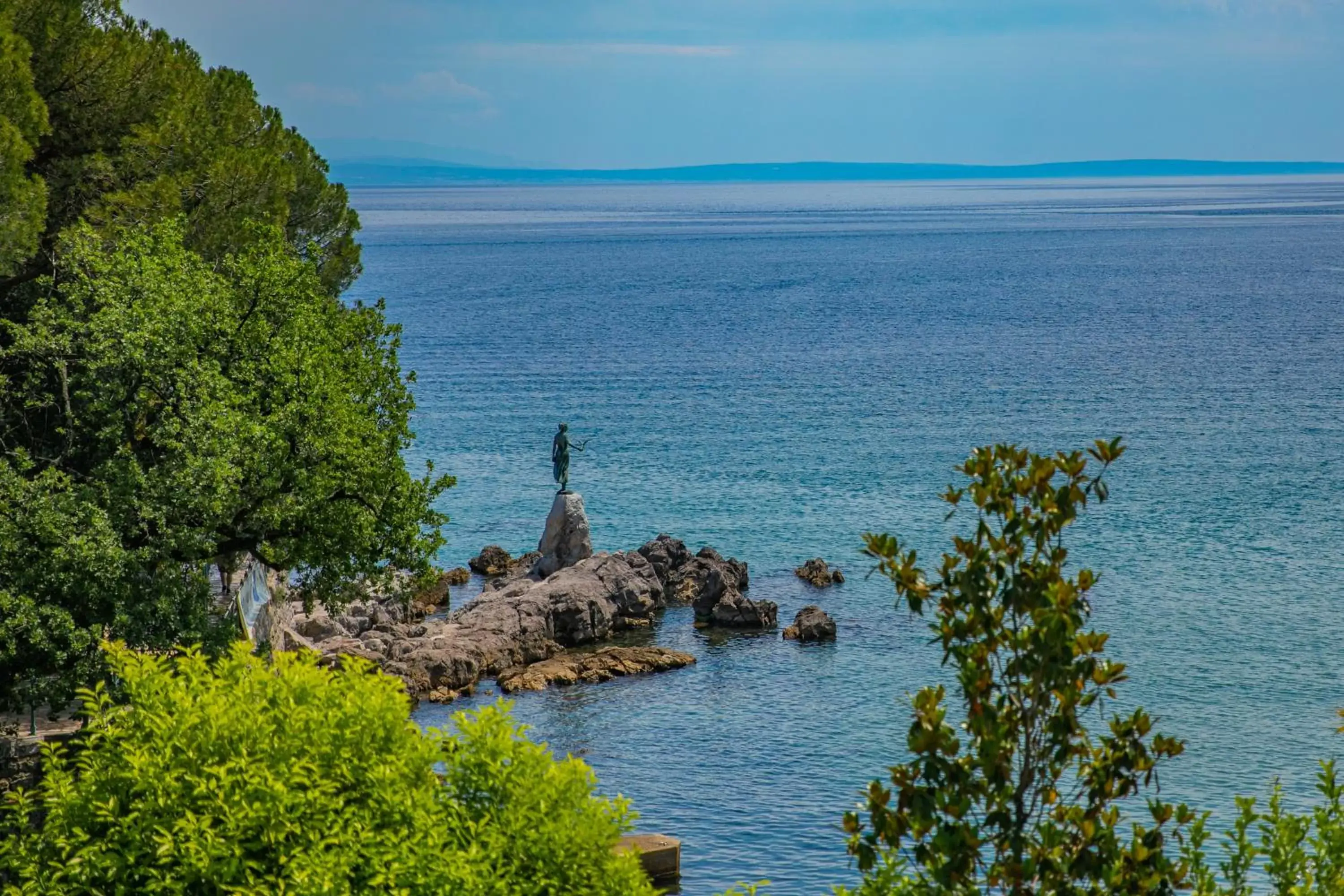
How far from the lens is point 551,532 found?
159ft

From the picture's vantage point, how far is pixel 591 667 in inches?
1565

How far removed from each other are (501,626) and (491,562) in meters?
9.82

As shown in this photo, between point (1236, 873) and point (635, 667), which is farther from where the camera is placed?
point (635, 667)

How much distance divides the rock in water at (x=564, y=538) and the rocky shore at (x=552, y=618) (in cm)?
3

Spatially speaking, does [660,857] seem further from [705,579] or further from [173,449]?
[705,579]

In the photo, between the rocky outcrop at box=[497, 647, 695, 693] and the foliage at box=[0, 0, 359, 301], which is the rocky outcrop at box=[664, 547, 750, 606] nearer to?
the rocky outcrop at box=[497, 647, 695, 693]

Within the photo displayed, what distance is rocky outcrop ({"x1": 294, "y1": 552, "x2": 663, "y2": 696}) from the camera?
126ft

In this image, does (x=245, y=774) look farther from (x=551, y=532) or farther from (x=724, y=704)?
(x=551, y=532)

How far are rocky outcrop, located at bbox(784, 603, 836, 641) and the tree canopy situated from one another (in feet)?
52.3

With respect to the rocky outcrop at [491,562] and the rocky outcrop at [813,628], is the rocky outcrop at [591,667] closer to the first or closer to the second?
the rocky outcrop at [813,628]

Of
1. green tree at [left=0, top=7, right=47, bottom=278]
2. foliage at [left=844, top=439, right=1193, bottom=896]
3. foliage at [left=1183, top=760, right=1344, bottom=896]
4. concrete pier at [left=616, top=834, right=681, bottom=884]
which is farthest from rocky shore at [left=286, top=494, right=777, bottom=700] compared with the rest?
foliage at [left=844, top=439, right=1193, bottom=896]

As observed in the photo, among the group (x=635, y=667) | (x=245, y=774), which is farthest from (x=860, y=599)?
(x=245, y=774)

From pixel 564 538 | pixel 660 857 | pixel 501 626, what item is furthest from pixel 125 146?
pixel 564 538

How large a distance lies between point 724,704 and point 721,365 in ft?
211
